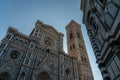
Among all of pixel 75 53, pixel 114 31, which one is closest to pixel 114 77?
pixel 114 31

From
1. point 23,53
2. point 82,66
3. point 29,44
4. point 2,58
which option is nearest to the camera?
point 2,58

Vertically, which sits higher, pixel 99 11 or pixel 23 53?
pixel 23 53

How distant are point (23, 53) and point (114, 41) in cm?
1594

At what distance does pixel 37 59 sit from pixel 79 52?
13658 millimetres

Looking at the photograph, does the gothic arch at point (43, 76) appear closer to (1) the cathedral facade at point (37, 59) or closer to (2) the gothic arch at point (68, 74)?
(1) the cathedral facade at point (37, 59)

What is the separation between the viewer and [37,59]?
63.4 feet

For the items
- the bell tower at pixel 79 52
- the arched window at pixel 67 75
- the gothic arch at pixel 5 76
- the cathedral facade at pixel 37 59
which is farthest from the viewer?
the bell tower at pixel 79 52

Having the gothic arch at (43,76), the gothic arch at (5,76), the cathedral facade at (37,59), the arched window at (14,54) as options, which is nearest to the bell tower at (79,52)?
the cathedral facade at (37,59)

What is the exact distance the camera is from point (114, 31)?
578 centimetres

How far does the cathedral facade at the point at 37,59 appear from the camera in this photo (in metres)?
15.9

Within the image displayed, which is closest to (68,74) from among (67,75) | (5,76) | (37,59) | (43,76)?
(67,75)

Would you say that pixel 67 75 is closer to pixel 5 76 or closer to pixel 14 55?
pixel 14 55

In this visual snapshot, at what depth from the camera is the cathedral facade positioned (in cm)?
1590

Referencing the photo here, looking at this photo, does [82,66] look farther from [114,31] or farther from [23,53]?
[114,31]
